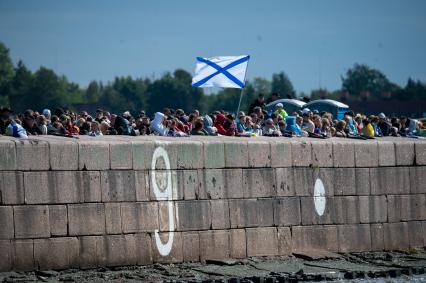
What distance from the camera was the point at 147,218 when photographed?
20125 millimetres

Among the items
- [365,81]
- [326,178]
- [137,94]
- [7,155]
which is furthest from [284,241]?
[365,81]

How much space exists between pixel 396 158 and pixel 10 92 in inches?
3883

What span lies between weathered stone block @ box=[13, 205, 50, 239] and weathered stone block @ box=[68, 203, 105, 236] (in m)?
0.48

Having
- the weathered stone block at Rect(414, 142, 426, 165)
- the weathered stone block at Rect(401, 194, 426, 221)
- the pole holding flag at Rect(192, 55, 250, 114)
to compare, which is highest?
the pole holding flag at Rect(192, 55, 250, 114)

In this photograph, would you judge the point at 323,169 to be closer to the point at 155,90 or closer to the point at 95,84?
the point at 155,90

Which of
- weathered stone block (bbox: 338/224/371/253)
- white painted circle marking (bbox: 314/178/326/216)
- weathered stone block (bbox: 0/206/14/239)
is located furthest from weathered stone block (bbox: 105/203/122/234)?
weathered stone block (bbox: 338/224/371/253)

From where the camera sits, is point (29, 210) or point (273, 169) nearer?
point (29, 210)

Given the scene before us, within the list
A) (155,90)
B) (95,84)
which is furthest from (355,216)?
(95,84)

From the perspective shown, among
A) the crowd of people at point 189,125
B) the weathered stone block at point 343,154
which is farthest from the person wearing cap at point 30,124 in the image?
the weathered stone block at point 343,154

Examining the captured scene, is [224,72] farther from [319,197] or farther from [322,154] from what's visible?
[319,197]

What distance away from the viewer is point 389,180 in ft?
80.2

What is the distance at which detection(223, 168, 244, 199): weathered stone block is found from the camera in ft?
69.8

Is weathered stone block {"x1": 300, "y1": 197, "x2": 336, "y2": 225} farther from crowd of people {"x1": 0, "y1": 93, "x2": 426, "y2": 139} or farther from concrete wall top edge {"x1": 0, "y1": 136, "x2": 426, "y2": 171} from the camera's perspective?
crowd of people {"x1": 0, "y1": 93, "x2": 426, "y2": 139}

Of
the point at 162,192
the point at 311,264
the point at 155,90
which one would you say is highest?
the point at 155,90
